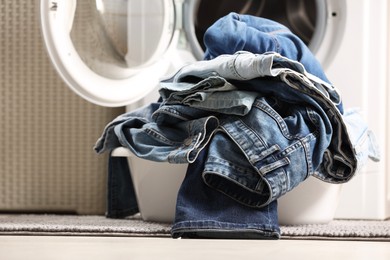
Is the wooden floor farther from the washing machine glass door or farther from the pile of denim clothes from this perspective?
the washing machine glass door

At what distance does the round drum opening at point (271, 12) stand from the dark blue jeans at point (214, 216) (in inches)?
28.5

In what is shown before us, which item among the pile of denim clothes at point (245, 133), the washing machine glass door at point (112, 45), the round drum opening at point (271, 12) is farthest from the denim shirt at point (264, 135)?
the round drum opening at point (271, 12)

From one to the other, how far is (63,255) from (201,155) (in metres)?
0.48

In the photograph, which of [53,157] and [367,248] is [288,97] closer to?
[367,248]

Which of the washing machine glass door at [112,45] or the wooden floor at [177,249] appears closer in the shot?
the wooden floor at [177,249]

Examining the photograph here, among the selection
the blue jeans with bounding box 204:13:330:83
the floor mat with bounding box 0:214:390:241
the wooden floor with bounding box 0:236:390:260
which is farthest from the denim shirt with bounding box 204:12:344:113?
the wooden floor with bounding box 0:236:390:260

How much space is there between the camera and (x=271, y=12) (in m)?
2.28

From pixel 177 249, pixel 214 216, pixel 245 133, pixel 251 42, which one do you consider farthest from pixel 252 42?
pixel 177 249

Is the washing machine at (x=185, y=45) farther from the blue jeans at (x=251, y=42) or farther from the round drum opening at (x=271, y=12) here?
the blue jeans at (x=251, y=42)

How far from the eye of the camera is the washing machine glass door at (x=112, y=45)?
182 cm

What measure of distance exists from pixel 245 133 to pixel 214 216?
0.16 metres

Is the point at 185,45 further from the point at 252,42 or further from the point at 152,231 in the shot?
the point at 152,231

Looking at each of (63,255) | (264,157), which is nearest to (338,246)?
(264,157)

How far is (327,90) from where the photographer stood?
1.59 m
